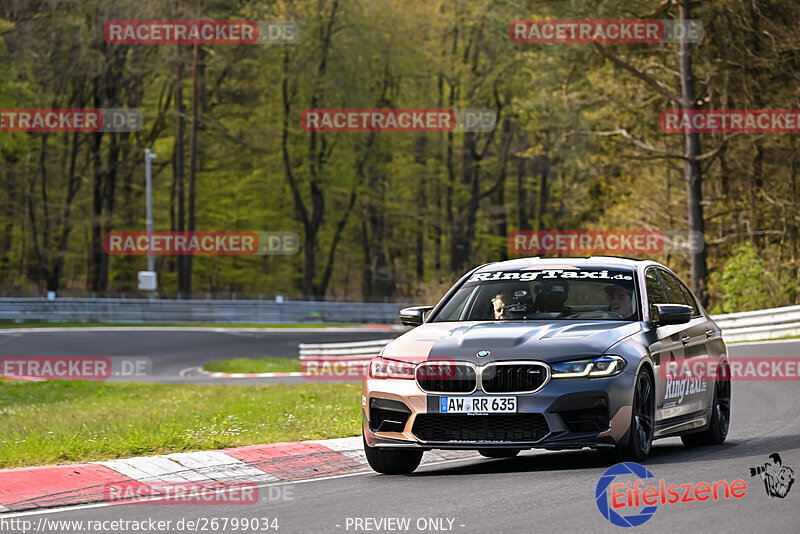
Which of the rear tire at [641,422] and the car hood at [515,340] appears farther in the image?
the rear tire at [641,422]

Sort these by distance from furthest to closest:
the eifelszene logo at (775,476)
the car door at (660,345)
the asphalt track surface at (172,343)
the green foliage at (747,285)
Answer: the asphalt track surface at (172,343)
the green foliage at (747,285)
the car door at (660,345)
the eifelszene logo at (775,476)

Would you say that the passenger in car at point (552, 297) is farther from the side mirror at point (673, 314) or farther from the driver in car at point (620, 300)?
the side mirror at point (673, 314)

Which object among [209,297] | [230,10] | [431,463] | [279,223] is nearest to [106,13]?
[230,10]

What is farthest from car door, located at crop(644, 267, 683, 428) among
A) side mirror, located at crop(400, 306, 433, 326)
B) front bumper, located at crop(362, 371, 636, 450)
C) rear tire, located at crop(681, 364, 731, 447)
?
side mirror, located at crop(400, 306, 433, 326)

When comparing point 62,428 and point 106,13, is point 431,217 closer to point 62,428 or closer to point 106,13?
point 106,13

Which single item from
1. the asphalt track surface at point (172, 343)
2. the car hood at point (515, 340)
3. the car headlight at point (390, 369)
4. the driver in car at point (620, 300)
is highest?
the driver in car at point (620, 300)

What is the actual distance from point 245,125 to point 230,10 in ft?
25.5

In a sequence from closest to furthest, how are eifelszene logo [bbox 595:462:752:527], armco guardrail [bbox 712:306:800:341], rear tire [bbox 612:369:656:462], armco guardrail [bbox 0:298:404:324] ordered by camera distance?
eifelszene logo [bbox 595:462:752:527] → rear tire [bbox 612:369:656:462] → armco guardrail [bbox 712:306:800:341] → armco guardrail [bbox 0:298:404:324]

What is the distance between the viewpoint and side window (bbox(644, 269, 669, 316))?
1093 centimetres

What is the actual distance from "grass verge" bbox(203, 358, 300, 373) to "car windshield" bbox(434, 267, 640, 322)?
2441 cm

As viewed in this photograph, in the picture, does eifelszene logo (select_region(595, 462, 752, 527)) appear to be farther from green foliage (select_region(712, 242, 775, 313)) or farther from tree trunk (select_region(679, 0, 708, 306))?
tree trunk (select_region(679, 0, 708, 306))

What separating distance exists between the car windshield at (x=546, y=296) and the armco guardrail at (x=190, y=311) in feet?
142

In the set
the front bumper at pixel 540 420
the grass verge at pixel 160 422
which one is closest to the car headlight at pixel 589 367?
the front bumper at pixel 540 420

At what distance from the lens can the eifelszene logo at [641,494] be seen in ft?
24.7
